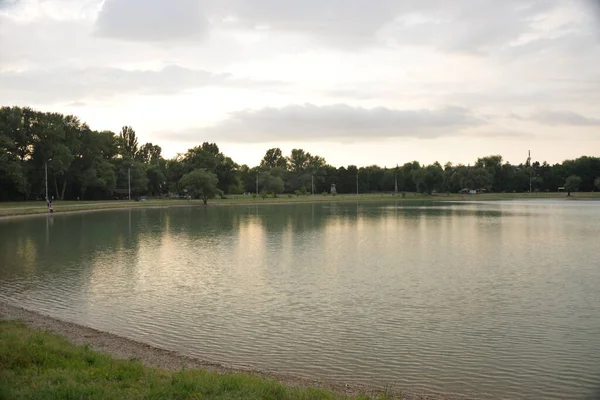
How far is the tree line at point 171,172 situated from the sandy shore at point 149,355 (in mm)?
73325

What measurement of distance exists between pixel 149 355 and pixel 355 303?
8003 mm

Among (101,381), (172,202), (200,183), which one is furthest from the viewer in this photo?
(172,202)

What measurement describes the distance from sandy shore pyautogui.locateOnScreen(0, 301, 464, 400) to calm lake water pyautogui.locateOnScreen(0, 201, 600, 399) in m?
0.66

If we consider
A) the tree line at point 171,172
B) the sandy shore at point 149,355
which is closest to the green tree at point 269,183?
the tree line at point 171,172

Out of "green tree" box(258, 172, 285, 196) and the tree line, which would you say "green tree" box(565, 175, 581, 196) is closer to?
the tree line

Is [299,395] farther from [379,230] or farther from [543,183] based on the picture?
[543,183]

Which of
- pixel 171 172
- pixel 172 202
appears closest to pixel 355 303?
pixel 172 202

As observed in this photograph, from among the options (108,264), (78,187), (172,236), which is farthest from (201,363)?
(78,187)

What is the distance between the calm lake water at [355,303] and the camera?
1177 cm

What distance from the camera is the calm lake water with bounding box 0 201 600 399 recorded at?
11.8m

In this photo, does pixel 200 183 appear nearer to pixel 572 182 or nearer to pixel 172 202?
pixel 172 202

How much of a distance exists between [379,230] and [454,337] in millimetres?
32197

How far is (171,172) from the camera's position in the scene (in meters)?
134

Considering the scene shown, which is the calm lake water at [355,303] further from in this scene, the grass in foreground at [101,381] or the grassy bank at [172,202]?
the grassy bank at [172,202]
